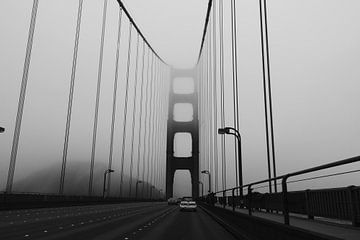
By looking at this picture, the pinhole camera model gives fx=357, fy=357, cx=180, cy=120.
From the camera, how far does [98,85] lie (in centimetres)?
4831

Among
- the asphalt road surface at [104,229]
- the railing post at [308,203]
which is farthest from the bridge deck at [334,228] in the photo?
the asphalt road surface at [104,229]

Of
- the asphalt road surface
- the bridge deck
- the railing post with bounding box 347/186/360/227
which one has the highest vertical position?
the railing post with bounding box 347/186/360/227

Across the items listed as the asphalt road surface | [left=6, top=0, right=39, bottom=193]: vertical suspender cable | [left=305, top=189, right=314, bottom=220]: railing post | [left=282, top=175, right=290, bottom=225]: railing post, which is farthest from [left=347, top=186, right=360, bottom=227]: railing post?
[left=6, top=0, right=39, bottom=193]: vertical suspender cable

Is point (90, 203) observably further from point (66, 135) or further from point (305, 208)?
point (305, 208)

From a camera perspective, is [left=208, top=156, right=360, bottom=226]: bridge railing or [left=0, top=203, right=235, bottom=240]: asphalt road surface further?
[left=0, top=203, right=235, bottom=240]: asphalt road surface

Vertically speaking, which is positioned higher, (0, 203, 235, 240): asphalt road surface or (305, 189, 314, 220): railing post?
(305, 189, 314, 220): railing post

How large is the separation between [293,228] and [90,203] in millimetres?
35975

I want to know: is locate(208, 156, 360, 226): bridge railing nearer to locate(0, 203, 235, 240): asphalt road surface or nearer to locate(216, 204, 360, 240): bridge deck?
locate(216, 204, 360, 240): bridge deck

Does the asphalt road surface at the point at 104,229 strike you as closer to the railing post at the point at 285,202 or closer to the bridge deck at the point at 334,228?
the railing post at the point at 285,202

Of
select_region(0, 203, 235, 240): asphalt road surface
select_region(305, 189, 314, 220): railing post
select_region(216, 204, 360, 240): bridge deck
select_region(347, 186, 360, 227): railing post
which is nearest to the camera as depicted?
select_region(216, 204, 360, 240): bridge deck

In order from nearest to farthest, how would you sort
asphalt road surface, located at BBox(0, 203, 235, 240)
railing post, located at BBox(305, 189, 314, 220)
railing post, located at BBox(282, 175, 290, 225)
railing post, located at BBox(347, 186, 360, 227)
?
railing post, located at BBox(347, 186, 360, 227) < railing post, located at BBox(282, 175, 290, 225) < railing post, located at BBox(305, 189, 314, 220) < asphalt road surface, located at BBox(0, 203, 235, 240)

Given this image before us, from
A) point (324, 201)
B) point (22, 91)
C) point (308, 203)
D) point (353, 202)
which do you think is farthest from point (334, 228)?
point (22, 91)

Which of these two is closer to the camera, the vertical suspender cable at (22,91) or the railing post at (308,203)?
the railing post at (308,203)

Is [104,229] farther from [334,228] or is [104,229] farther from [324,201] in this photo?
[334,228]
